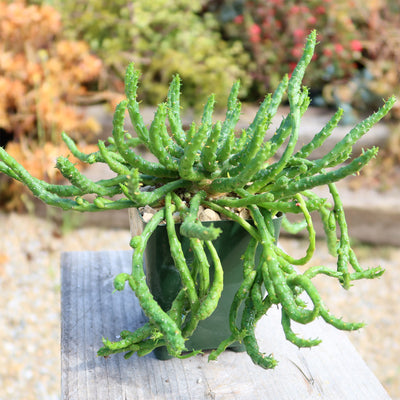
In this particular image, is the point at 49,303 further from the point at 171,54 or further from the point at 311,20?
the point at 311,20

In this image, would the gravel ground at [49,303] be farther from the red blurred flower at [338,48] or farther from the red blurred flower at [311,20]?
the red blurred flower at [311,20]

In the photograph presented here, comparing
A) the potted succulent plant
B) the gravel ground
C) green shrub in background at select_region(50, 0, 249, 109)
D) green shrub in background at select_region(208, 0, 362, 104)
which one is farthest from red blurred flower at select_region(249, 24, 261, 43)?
the potted succulent plant

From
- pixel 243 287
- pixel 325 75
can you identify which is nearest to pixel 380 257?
pixel 325 75

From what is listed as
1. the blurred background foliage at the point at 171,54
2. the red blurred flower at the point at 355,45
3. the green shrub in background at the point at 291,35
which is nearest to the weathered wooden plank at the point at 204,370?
the blurred background foliage at the point at 171,54

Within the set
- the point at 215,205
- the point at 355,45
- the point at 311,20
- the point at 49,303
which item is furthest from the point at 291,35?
the point at 215,205

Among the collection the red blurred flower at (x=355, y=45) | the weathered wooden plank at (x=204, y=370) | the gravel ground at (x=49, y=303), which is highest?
the red blurred flower at (x=355, y=45)
